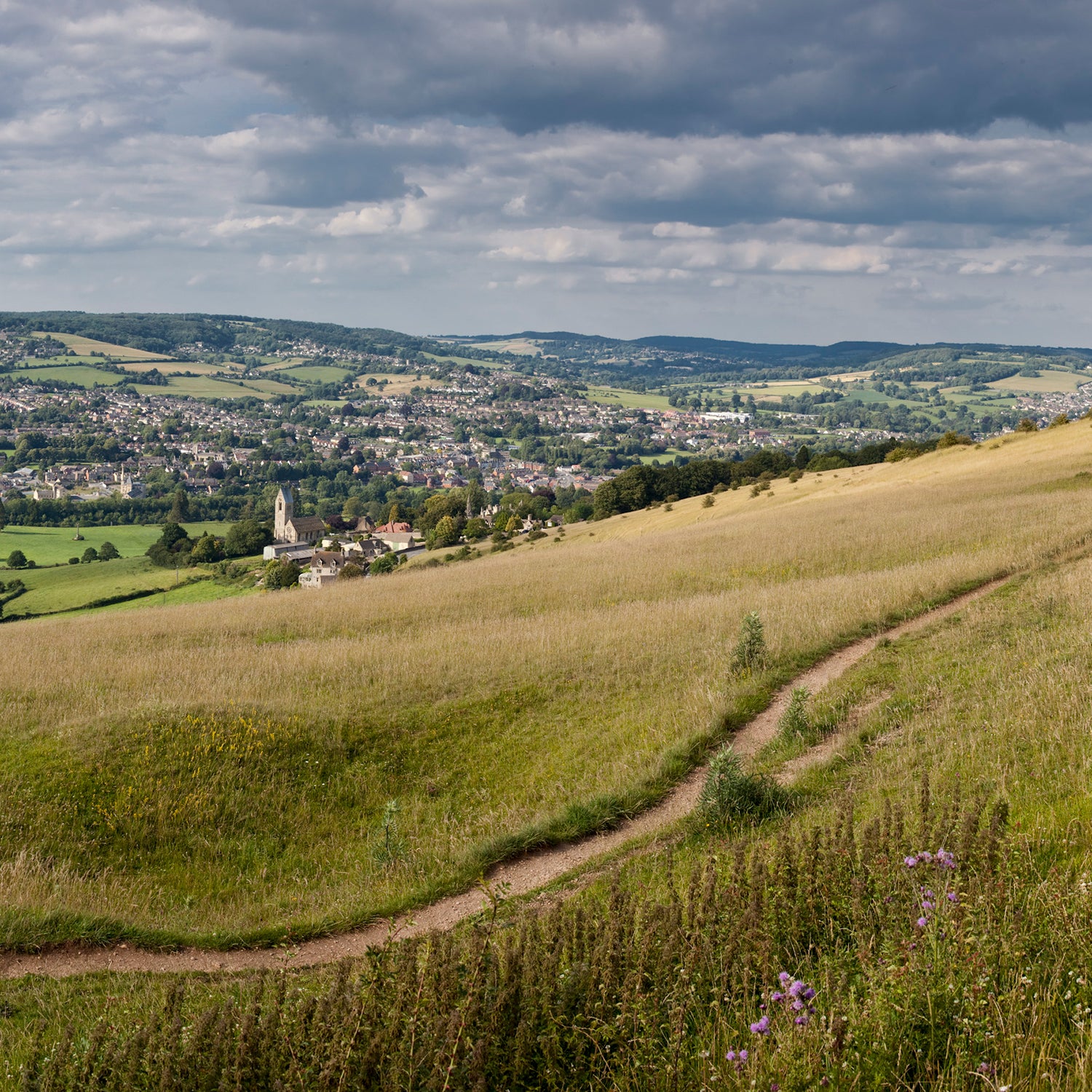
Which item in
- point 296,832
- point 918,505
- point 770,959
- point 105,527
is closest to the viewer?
point 770,959

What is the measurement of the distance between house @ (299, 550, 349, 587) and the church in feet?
68.0

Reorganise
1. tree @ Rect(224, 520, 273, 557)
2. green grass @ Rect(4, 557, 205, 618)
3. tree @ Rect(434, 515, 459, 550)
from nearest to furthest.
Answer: green grass @ Rect(4, 557, 205, 618), tree @ Rect(434, 515, 459, 550), tree @ Rect(224, 520, 273, 557)

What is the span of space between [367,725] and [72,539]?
5076 inches

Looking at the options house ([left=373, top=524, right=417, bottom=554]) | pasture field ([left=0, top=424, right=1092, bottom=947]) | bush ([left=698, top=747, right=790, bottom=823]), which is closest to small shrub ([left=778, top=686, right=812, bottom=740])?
pasture field ([left=0, top=424, right=1092, bottom=947])

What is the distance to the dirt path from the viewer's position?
688 centimetres

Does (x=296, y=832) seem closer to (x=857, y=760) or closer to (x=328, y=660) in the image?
(x=328, y=660)

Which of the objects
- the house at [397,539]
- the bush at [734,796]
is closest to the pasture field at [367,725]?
the bush at [734,796]

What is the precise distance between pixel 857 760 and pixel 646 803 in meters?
2.33

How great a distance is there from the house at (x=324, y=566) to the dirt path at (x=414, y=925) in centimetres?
7012

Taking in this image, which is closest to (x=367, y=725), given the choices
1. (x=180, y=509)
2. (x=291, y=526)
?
(x=291, y=526)

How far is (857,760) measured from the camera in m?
8.95

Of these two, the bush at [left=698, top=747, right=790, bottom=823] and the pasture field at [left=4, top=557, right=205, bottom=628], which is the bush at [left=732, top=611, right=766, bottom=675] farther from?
the pasture field at [left=4, top=557, right=205, bottom=628]

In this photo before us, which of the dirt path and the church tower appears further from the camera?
the church tower

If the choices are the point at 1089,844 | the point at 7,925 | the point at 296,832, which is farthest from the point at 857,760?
the point at 7,925
